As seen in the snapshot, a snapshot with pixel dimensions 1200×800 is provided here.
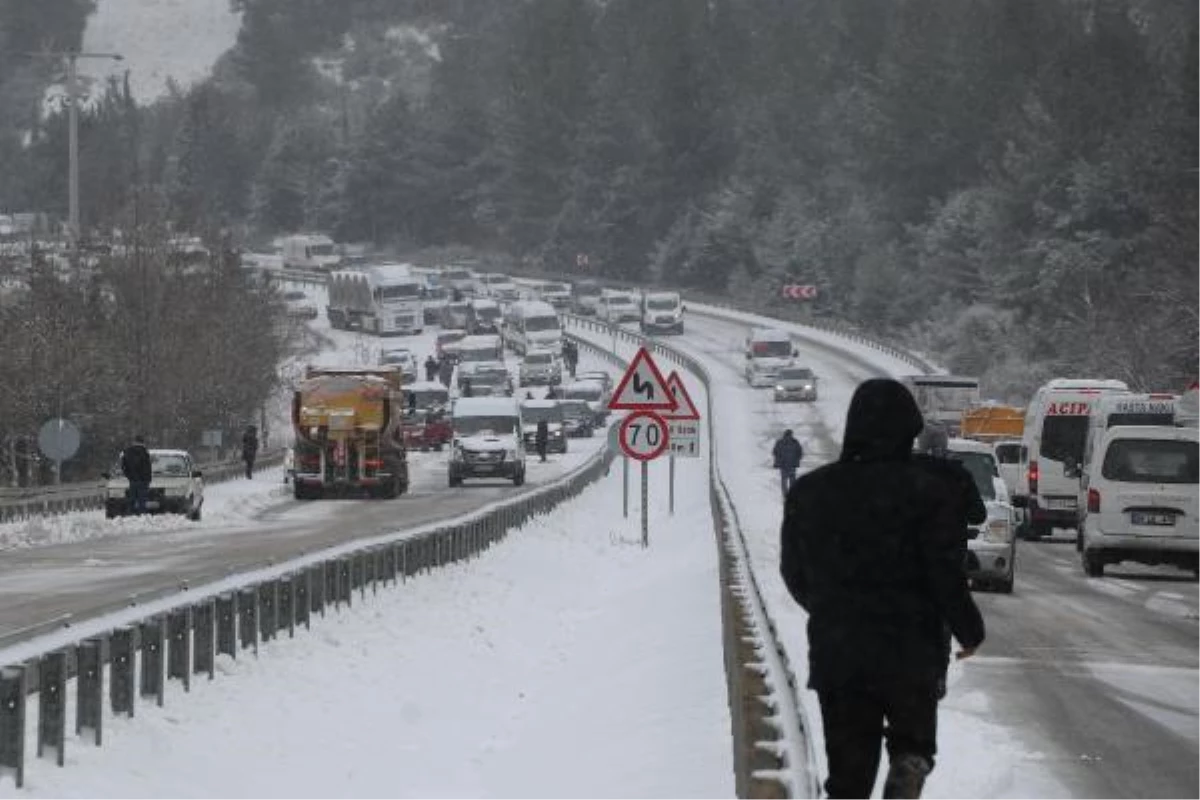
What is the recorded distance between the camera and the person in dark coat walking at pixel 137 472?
1832 inches

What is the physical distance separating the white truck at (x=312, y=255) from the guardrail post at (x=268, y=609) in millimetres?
161159

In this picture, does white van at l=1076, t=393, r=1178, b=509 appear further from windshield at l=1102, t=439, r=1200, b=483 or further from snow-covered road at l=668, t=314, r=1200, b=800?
windshield at l=1102, t=439, r=1200, b=483

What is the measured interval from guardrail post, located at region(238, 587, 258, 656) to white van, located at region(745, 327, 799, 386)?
8643 centimetres

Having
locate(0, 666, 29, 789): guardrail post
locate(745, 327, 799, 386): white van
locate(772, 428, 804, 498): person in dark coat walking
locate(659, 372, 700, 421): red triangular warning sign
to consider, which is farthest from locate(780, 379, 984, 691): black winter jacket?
locate(745, 327, 799, 386): white van

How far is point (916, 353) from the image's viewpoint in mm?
118688

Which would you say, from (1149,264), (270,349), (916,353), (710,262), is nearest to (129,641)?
(270,349)

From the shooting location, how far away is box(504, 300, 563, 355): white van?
122 meters

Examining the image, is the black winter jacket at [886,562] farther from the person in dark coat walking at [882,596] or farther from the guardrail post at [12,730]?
the guardrail post at [12,730]

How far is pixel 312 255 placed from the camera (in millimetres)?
182625

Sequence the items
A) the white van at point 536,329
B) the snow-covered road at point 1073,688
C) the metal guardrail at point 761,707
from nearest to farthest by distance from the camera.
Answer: the metal guardrail at point 761,707
the snow-covered road at point 1073,688
the white van at point 536,329

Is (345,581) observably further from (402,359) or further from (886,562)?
(402,359)

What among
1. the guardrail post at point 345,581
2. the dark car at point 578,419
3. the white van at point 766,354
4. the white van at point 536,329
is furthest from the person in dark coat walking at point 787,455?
the white van at point 536,329

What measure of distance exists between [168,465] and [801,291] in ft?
314

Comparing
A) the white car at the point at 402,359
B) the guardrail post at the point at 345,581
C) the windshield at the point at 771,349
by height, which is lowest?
the guardrail post at the point at 345,581
